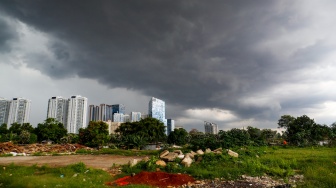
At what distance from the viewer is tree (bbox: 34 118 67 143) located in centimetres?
5063

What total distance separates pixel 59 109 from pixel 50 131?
26109 mm

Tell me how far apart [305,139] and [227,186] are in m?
25.4

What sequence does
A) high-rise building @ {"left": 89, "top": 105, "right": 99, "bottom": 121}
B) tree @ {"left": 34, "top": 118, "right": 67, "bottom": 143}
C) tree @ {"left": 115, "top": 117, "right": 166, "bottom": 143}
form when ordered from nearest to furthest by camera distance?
tree @ {"left": 115, "top": 117, "right": 166, "bottom": 143}, tree @ {"left": 34, "top": 118, "right": 67, "bottom": 143}, high-rise building @ {"left": 89, "top": 105, "right": 99, "bottom": 121}

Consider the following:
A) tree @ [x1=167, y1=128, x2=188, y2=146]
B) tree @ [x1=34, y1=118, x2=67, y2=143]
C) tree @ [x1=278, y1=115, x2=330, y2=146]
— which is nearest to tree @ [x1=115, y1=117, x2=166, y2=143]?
tree @ [x1=167, y1=128, x2=188, y2=146]

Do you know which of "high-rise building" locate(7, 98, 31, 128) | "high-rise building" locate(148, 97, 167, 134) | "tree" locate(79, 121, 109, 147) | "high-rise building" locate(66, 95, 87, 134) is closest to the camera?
"tree" locate(79, 121, 109, 147)

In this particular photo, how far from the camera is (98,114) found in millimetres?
105125

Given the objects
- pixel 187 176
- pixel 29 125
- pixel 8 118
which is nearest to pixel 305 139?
pixel 187 176

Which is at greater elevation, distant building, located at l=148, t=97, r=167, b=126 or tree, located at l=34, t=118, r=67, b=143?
distant building, located at l=148, t=97, r=167, b=126

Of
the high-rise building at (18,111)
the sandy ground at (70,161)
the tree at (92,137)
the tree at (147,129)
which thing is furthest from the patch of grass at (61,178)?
the high-rise building at (18,111)

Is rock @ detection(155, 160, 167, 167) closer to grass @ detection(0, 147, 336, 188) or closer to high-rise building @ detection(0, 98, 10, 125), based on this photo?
grass @ detection(0, 147, 336, 188)

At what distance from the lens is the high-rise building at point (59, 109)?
7469 centimetres

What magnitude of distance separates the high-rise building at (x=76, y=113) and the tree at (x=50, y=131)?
21063mm

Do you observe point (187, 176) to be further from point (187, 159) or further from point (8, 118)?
point (8, 118)

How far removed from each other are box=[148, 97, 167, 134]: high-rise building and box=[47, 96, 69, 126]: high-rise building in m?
30.2
